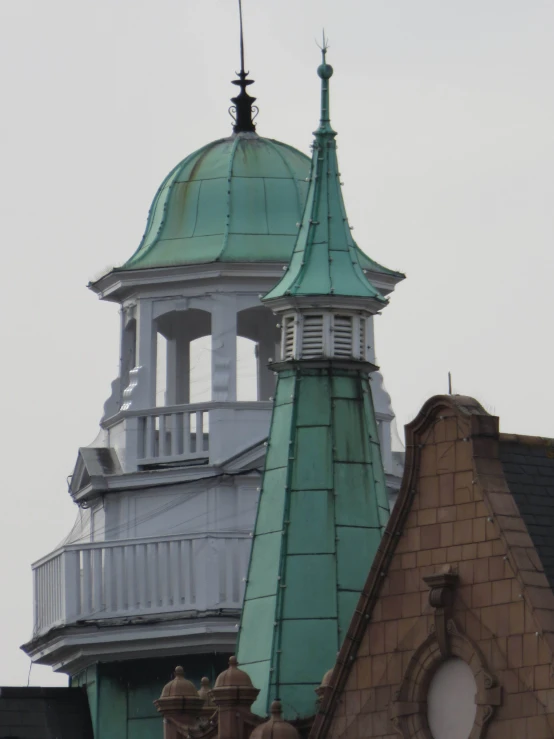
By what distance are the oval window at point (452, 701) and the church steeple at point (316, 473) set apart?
557 centimetres

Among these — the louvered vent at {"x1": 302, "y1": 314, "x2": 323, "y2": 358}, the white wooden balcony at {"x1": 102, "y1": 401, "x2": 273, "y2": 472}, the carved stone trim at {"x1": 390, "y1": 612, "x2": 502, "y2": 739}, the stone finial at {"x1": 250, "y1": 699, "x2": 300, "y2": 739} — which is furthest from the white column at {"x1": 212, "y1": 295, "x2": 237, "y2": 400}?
the carved stone trim at {"x1": 390, "y1": 612, "x2": 502, "y2": 739}

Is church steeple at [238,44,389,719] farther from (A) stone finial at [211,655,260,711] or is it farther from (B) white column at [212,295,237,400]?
(B) white column at [212,295,237,400]

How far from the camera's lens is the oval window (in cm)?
4453

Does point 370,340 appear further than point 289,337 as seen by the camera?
Yes

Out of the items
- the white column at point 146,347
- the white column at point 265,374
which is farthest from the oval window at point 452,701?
the white column at point 146,347

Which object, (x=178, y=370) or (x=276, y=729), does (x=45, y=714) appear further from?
Answer: (x=276, y=729)

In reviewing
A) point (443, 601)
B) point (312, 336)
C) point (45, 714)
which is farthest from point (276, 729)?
point (45, 714)

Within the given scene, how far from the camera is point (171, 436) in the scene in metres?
61.1

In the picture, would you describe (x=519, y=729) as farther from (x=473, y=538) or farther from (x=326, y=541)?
(x=326, y=541)

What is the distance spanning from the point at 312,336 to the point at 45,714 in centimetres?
1097

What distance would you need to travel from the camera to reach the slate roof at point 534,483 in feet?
146

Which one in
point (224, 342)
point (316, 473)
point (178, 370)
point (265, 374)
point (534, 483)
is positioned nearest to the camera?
point (534, 483)

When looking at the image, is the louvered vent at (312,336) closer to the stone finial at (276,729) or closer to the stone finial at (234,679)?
the stone finial at (234,679)

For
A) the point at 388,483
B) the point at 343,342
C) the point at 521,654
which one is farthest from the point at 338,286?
the point at 521,654
